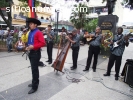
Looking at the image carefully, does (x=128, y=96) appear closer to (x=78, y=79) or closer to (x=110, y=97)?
(x=110, y=97)

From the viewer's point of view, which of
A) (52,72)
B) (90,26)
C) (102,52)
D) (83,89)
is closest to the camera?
(83,89)

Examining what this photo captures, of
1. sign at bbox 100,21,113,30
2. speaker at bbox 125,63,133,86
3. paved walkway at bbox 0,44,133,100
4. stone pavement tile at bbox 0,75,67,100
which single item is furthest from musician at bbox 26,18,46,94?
sign at bbox 100,21,113,30

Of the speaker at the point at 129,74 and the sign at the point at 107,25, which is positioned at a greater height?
the sign at the point at 107,25

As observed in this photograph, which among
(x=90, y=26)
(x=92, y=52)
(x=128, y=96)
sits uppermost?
(x=90, y=26)

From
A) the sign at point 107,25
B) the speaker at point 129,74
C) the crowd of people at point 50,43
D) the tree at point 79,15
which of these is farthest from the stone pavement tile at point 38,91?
the tree at point 79,15

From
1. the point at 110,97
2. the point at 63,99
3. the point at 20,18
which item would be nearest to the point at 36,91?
the point at 63,99

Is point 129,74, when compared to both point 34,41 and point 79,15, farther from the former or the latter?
point 79,15

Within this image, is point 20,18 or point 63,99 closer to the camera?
point 63,99

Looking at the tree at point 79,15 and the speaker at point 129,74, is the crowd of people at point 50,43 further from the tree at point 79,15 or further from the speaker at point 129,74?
the tree at point 79,15

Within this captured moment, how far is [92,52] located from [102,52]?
3.56 m

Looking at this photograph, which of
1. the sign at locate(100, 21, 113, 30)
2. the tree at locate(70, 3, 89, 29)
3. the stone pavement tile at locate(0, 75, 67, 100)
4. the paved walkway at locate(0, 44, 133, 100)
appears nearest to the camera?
the stone pavement tile at locate(0, 75, 67, 100)

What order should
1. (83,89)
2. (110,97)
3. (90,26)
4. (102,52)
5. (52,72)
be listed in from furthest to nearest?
(90,26), (102,52), (52,72), (83,89), (110,97)

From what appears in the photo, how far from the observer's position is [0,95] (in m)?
2.88

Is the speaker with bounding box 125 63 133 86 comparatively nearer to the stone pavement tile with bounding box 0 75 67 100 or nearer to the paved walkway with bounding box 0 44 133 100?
the paved walkway with bounding box 0 44 133 100
